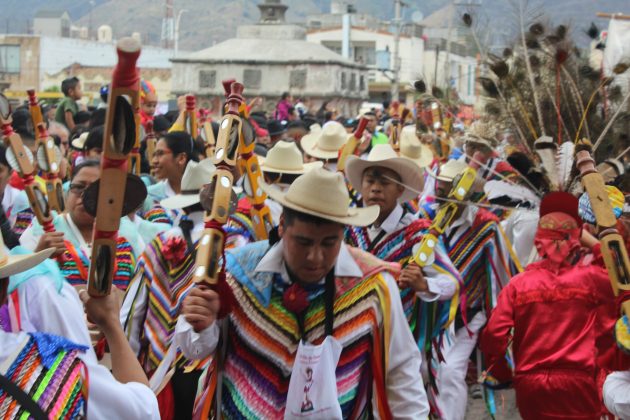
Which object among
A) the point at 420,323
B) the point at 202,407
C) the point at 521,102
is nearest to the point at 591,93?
the point at 521,102

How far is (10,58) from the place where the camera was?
77.8 m

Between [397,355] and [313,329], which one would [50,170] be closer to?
[313,329]

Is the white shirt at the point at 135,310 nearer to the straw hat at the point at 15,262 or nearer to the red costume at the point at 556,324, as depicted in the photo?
the red costume at the point at 556,324

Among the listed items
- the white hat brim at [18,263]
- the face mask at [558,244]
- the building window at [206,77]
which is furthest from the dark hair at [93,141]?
the building window at [206,77]

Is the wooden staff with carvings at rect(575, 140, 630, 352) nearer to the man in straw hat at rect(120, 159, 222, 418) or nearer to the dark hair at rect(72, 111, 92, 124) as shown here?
the man in straw hat at rect(120, 159, 222, 418)

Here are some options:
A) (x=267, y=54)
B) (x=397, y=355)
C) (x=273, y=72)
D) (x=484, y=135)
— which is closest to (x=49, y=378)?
(x=397, y=355)

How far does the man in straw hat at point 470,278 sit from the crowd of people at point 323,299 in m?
0.01

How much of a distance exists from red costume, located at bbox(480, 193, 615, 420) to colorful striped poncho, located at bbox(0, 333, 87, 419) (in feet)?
12.5

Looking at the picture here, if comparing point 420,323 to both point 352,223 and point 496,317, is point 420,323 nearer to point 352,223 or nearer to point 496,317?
point 496,317

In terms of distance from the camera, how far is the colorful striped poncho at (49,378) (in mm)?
3377

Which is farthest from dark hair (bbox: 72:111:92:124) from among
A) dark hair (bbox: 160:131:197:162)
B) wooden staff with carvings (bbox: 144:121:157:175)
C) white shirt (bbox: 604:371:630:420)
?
white shirt (bbox: 604:371:630:420)

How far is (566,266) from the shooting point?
6906 mm

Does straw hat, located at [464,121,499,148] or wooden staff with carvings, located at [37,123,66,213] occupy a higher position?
straw hat, located at [464,121,499,148]

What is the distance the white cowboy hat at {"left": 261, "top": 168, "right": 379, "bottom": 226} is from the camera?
16.0ft
